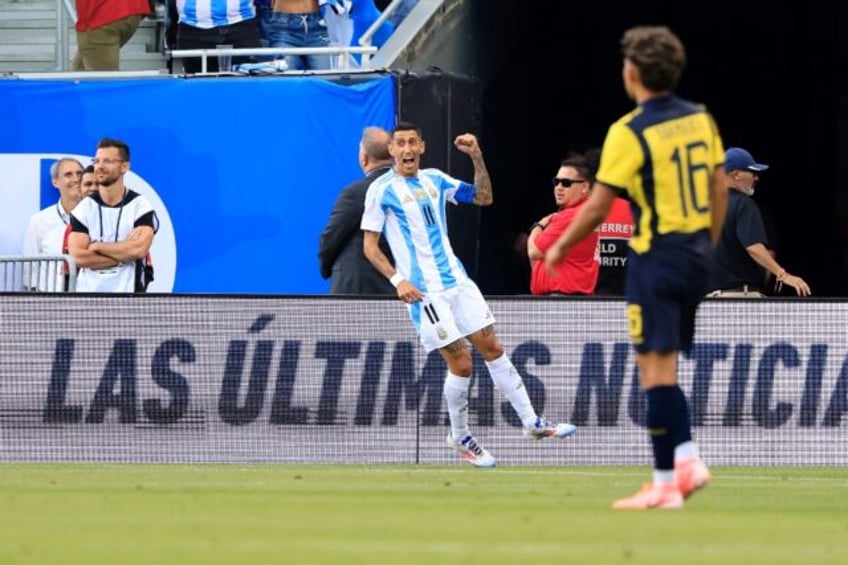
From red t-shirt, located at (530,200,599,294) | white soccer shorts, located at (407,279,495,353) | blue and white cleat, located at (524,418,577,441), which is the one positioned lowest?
blue and white cleat, located at (524,418,577,441)

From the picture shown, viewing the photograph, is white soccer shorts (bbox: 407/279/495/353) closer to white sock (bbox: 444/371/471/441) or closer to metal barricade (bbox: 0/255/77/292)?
white sock (bbox: 444/371/471/441)

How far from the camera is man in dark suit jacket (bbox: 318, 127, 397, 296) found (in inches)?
604

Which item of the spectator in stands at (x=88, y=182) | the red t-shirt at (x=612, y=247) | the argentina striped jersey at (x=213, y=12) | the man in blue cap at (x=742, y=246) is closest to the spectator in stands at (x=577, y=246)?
the red t-shirt at (x=612, y=247)

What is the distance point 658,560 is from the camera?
296 inches

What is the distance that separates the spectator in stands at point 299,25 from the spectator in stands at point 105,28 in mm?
1116

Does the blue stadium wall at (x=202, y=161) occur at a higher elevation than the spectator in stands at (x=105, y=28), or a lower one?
lower

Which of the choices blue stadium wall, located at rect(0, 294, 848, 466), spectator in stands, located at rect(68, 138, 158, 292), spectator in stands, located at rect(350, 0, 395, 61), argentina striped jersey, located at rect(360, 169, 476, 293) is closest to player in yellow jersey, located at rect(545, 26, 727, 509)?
argentina striped jersey, located at rect(360, 169, 476, 293)

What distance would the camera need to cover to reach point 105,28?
19547 mm

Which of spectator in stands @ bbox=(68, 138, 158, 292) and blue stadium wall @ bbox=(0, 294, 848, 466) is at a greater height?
spectator in stands @ bbox=(68, 138, 158, 292)

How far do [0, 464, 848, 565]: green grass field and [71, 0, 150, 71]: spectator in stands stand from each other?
734 centimetres

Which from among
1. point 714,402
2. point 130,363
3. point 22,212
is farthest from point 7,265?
point 714,402

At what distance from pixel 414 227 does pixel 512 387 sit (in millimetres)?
1215

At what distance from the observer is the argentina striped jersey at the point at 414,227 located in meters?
14.0

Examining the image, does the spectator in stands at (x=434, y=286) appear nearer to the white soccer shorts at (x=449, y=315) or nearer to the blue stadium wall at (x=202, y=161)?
the white soccer shorts at (x=449, y=315)
